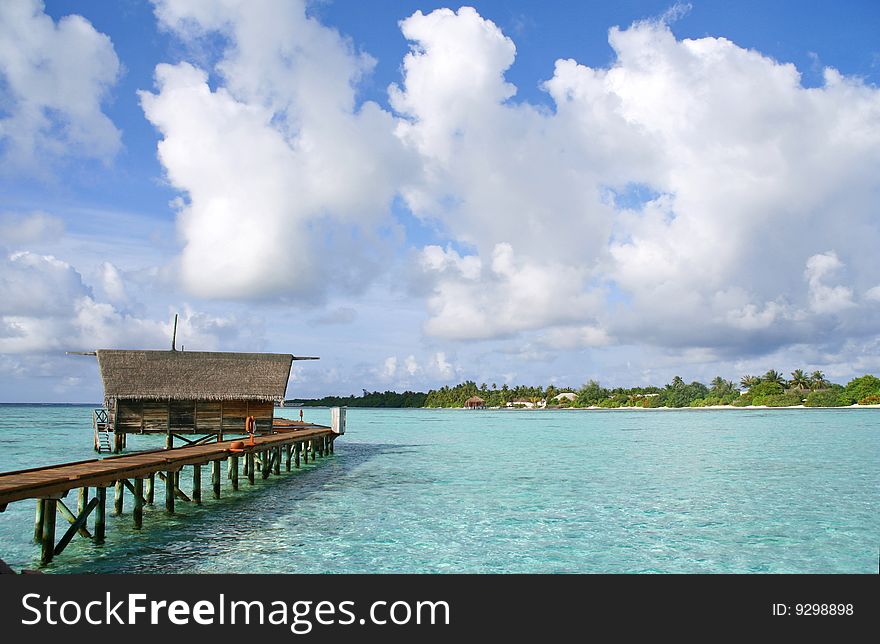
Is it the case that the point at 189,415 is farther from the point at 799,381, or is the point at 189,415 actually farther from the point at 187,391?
the point at 799,381

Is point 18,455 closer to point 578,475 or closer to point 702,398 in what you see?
point 578,475

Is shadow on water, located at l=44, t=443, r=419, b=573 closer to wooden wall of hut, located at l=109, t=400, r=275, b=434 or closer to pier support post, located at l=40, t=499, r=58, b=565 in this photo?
pier support post, located at l=40, t=499, r=58, b=565

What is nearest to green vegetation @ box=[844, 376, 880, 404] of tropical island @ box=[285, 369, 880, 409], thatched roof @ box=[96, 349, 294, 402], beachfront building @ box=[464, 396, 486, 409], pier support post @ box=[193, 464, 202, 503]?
tropical island @ box=[285, 369, 880, 409]

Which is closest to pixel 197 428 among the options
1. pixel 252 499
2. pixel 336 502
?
pixel 252 499

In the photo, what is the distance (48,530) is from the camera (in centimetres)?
1110

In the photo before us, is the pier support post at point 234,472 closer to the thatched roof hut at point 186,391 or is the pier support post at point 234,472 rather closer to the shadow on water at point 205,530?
the shadow on water at point 205,530

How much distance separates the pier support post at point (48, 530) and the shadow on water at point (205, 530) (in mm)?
213

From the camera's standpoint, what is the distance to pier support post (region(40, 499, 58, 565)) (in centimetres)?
1101

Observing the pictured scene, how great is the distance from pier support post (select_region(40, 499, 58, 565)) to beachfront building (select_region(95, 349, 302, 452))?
613 inches

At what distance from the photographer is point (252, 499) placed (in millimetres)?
19000

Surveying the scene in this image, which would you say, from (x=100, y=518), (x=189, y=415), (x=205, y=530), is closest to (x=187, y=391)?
(x=189, y=415)

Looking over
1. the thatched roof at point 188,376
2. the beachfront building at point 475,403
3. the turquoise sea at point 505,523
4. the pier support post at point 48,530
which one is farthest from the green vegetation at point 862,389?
the pier support post at point 48,530

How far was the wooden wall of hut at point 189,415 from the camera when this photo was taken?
26875 mm

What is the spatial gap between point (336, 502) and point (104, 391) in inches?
545
